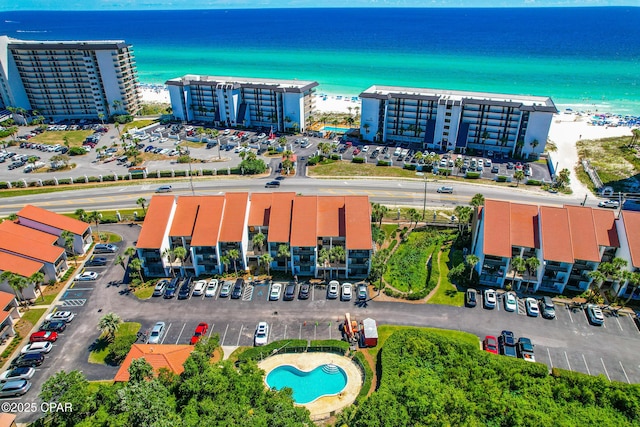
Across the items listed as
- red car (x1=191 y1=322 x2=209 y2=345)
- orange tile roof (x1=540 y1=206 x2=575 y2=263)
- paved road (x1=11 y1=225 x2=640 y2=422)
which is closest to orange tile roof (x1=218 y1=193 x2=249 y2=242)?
paved road (x1=11 y1=225 x2=640 y2=422)

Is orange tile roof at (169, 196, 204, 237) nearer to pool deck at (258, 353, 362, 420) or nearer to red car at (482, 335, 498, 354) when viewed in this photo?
pool deck at (258, 353, 362, 420)

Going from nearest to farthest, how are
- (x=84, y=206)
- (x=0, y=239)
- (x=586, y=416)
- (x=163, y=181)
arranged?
(x=586, y=416) → (x=0, y=239) → (x=84, y=206) → (x=163, y=181)

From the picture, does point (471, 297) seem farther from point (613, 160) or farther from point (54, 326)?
point (613, 160)

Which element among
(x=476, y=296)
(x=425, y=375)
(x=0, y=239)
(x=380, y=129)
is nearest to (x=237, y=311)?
(x=425, y=375)

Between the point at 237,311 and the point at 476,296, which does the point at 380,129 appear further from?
the point at 237,311

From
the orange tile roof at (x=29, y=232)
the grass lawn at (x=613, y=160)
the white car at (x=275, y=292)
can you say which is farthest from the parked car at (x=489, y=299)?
the orange tile roof at (x=29, y=232)

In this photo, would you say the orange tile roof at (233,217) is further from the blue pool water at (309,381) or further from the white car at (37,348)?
the white car at (37,348)
